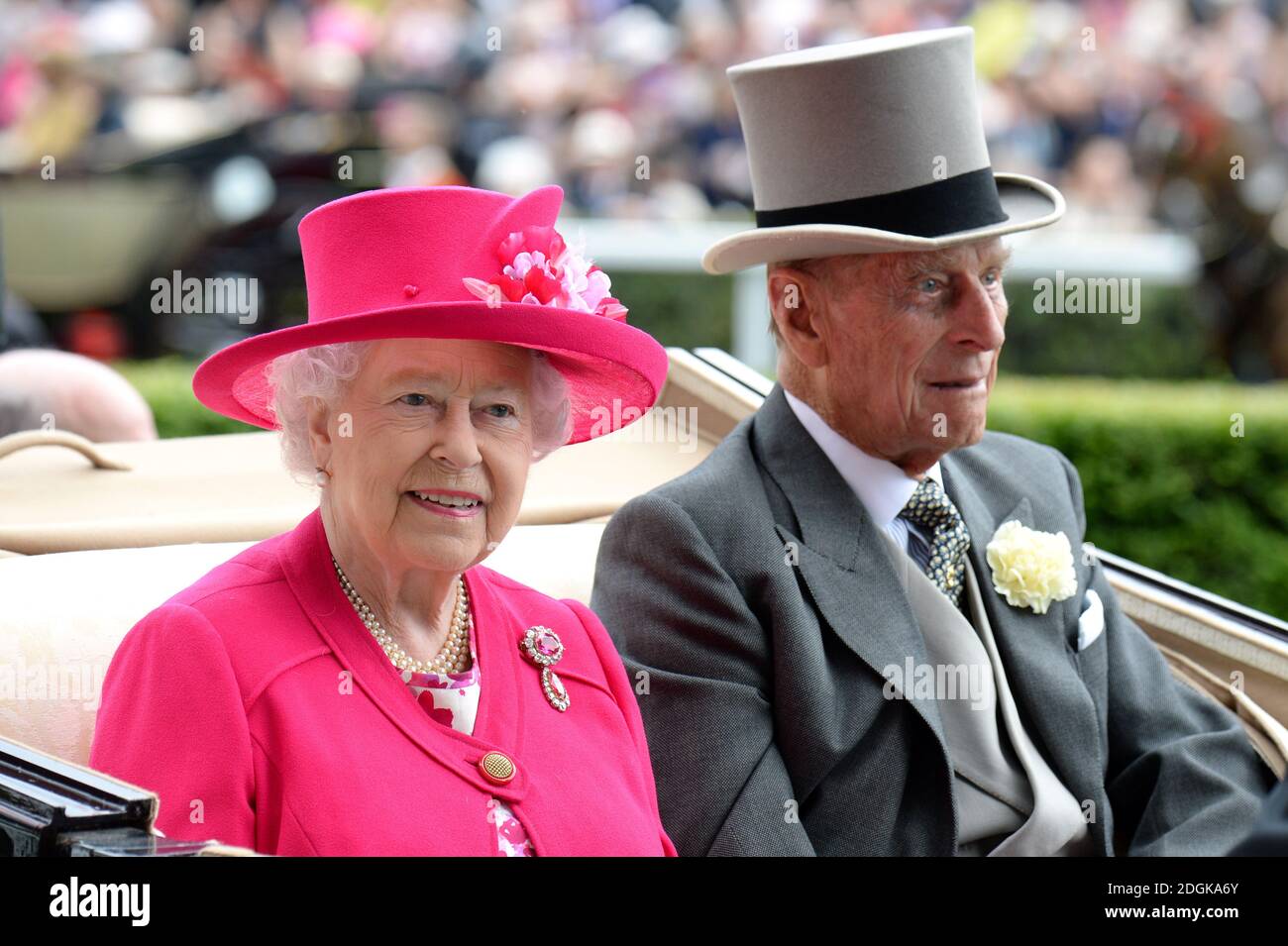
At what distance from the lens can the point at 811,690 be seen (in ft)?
8.36

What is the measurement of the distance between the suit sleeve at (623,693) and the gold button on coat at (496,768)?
27 centimetres

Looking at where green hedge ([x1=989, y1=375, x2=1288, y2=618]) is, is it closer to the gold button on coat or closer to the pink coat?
the pink coat

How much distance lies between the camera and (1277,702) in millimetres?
3111

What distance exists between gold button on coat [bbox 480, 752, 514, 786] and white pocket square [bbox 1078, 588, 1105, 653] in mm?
1157

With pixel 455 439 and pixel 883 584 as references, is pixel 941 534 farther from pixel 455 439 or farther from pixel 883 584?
pixel 455 439

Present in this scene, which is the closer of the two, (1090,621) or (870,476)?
(870,476)

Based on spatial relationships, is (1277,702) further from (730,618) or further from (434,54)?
(434,54)

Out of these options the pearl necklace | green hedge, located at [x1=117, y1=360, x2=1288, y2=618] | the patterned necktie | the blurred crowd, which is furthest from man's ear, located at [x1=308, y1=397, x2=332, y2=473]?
the blurred crowd

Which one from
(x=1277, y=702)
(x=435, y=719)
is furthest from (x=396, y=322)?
(x=1277, y=702)

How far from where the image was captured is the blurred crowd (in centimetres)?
958

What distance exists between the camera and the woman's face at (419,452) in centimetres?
214

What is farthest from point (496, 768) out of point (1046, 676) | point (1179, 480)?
point (1179, 480)

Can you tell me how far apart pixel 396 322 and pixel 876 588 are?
3.01 ft

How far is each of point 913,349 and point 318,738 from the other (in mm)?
1152
